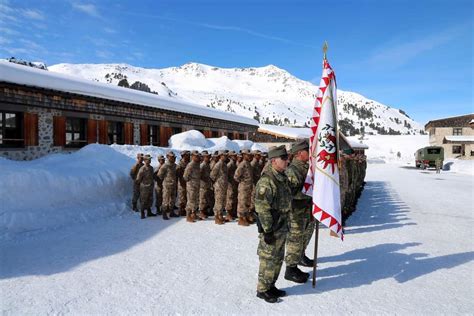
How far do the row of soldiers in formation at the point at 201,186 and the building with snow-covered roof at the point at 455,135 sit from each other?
4607cm

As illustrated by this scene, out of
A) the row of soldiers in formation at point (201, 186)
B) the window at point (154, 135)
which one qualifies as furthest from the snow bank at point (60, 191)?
the window at point (154, 135)

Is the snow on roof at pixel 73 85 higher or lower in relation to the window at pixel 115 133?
higher

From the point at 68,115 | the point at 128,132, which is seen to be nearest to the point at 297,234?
the point at 68,115

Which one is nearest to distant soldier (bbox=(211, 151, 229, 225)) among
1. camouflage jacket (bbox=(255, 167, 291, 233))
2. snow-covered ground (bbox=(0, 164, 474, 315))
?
snow-covered ground (bbox=(0, 164, 474, 315))

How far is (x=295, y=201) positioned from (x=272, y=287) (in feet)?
4.57

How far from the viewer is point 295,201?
4746mm

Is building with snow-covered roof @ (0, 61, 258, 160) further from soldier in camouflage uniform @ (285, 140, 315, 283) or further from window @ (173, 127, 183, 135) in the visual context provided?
soldier in camouflage uniform @ (285, 140, 315, 283)

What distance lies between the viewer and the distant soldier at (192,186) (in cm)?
778

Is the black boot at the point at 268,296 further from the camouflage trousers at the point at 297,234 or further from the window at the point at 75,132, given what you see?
the window at the point at 75,132

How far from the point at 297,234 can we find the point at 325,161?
1.15 metres

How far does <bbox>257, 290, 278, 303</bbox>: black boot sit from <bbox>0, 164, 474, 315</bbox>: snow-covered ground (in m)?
0.10

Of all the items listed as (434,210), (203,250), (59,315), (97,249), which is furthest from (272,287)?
(434,210)

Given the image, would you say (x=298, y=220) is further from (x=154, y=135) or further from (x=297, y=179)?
(x=154, y=135)

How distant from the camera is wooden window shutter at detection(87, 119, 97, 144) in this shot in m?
11.8
